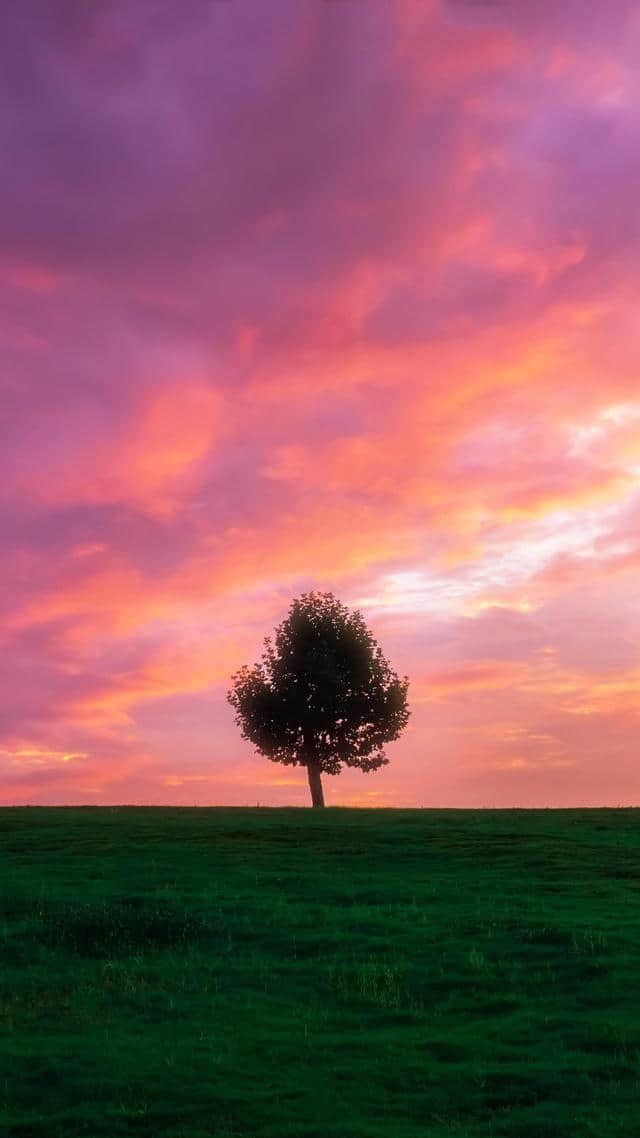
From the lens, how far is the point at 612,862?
4994 centimetres

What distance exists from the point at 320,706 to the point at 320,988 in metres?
57.0

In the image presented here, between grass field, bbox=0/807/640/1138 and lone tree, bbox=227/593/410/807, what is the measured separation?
31.8 meters

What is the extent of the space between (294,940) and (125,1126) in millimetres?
15376

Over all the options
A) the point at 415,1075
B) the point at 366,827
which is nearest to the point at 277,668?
the point at 366,827

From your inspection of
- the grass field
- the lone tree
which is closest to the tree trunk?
the lone tree

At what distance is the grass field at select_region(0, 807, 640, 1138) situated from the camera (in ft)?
68.4

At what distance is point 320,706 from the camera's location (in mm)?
87125

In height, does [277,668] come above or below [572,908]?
above

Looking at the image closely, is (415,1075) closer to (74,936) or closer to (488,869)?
(74,936)

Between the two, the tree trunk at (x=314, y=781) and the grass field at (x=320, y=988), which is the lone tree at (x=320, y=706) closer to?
the tree trunk at (x=314, y=781)

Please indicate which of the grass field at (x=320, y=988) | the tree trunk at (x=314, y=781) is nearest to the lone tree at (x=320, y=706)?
the tree trunk at (x=314, y=781)

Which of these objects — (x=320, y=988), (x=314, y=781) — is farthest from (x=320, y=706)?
(x=320, y=988)

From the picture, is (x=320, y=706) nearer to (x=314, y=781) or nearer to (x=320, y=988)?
(x=314, y=781)

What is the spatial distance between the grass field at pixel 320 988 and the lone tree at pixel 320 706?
31.8 metres
